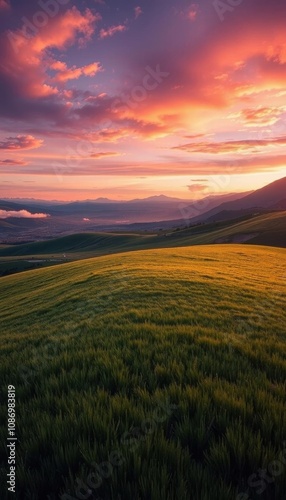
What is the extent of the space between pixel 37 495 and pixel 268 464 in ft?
7.40

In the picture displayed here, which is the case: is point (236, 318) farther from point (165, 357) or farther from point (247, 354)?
point (165, 357)

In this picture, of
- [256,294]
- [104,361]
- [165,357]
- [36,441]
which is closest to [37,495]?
[36,441]

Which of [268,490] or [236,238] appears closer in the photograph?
[268,490]

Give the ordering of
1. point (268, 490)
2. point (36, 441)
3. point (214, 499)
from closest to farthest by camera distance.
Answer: point (214, 499)
point (268, 490)
point (36, 441)

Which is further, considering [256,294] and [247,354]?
[256,294]

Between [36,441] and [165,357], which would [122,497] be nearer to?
[36,441]

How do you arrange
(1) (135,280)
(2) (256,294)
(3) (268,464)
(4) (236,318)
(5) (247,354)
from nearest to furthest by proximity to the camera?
(3) (268,464) → (5) (247,354) → (4) (236,318) → (2) (256,294) → (1) (135,280)

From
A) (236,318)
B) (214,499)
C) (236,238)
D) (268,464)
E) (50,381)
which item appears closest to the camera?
(214,499)

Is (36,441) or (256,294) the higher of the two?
(36,441)

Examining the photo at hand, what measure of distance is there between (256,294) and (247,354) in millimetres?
8953

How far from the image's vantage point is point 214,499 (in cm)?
247

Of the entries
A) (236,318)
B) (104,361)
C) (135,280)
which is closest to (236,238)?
(135,280)

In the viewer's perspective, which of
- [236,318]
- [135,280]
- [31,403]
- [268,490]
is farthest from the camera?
[135,280]

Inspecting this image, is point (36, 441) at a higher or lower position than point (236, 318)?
higher
